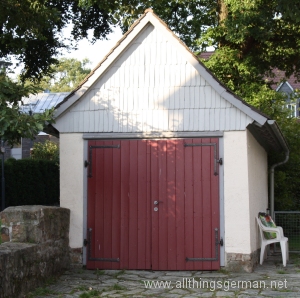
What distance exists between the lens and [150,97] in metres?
11.5

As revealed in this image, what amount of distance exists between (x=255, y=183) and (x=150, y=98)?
9.36ft

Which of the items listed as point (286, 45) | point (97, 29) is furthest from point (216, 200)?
point (97, 29)

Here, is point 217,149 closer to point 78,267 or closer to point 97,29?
point 78,267

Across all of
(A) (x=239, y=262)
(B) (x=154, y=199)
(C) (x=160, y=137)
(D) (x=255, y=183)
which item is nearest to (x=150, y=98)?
(C) (x=160, y=137)

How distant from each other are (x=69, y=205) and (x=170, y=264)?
2.14 m

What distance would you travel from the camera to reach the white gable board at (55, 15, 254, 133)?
11.3m

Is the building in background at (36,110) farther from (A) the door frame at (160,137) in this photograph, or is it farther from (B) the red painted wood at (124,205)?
(B) the red painted wood at (124,205)

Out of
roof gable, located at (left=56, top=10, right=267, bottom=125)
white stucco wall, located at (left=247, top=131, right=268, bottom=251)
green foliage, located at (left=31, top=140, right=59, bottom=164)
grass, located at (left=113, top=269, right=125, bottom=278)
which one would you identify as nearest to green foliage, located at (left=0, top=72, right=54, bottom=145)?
roof gable, located at (left=56, top=10, right=267, bottom=125)

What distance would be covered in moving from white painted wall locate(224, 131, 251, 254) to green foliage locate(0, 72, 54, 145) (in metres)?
3.25

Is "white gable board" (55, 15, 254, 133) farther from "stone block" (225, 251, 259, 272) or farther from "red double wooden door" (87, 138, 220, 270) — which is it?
"stone block" (225, 251, 259, 272)

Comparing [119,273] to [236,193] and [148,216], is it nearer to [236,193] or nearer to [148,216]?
[148,216]

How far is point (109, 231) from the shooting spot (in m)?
11.4

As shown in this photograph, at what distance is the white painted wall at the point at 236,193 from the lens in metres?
11.0

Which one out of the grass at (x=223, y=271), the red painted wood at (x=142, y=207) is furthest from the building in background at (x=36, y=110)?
the grass at (x=223, y=271)
